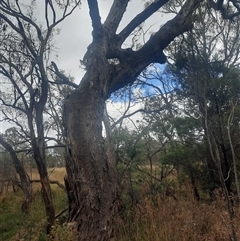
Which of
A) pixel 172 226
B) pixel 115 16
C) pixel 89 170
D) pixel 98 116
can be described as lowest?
pixel 172 226

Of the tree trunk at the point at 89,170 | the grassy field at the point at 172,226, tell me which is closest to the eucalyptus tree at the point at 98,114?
the tree trunk at the point at 89,170

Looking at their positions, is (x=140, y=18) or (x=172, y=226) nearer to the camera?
(x=172, y=226)

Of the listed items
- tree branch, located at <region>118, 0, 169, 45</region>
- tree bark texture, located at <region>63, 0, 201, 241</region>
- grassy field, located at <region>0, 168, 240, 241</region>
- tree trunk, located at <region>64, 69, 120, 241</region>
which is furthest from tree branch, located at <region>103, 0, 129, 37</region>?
grassy field, located at <region>0, 168, 240, 241</region>

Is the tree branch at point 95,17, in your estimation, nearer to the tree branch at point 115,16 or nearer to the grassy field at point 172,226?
the tree branch at point 115,16

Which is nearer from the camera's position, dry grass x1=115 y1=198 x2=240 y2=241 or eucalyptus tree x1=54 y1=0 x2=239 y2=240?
dry grass x1=115 y1=198 x2=240 y2=241

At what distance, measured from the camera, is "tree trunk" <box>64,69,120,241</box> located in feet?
12.9

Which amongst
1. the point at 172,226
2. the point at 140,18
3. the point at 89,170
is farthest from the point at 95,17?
the point at 172,226

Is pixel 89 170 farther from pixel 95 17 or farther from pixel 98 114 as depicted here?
pixel 95 17

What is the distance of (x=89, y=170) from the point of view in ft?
13.3

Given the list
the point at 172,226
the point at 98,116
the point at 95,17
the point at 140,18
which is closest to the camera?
the point at 172,226

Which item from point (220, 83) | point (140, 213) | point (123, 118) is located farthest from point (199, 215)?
point (123, 118)

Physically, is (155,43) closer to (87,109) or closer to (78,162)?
(87,109)

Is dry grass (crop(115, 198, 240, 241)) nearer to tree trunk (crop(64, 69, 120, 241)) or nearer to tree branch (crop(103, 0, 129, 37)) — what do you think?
tree trunk (crop(64, 69, 120, 241))

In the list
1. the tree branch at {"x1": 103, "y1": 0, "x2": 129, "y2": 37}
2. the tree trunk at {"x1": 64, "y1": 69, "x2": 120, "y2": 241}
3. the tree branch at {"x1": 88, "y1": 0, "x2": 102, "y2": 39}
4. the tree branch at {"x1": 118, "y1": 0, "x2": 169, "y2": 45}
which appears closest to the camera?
the tree trunk at {"x1": 64, "y1": 69, "x2": 120, "y2": 241}
